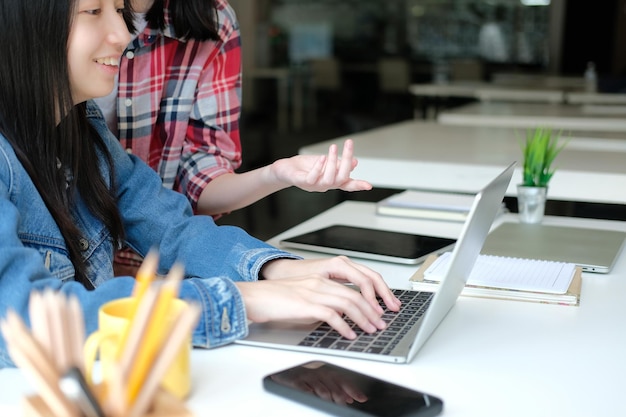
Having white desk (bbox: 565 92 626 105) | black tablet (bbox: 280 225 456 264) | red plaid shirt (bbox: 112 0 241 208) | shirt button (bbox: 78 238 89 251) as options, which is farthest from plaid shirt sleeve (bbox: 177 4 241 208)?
white desk (bbox: 565 92 626 105)

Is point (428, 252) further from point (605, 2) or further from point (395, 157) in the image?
point (605, 2)

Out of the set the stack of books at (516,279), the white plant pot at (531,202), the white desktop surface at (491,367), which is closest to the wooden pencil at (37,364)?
the white desktop surface at (491,367)

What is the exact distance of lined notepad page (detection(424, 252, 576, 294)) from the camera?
1.34 metres

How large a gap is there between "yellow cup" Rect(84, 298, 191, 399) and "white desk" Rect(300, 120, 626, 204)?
1543mm

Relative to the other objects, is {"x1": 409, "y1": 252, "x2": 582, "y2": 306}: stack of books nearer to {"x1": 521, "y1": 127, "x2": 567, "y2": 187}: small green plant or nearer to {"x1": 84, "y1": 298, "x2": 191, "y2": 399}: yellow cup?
{"x1": 521, "y1": 127, "x2": 567, "y2": 187}: small green plant

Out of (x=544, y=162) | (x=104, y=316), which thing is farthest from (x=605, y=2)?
(x=104, y=316)

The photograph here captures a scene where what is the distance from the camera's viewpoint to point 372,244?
1.65 metres

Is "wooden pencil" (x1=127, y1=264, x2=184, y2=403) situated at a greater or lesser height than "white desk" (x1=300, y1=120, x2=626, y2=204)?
greater

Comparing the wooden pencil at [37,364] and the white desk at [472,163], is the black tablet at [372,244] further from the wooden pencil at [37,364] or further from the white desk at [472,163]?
the wooden pencil at [37,364]

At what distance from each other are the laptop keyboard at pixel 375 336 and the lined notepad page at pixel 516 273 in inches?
7.3

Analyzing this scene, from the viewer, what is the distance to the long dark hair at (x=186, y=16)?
72.2 inches

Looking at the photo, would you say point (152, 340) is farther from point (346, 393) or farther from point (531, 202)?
point (531, 202)

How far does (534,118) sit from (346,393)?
10.5ft

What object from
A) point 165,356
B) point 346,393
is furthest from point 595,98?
point 165,356
